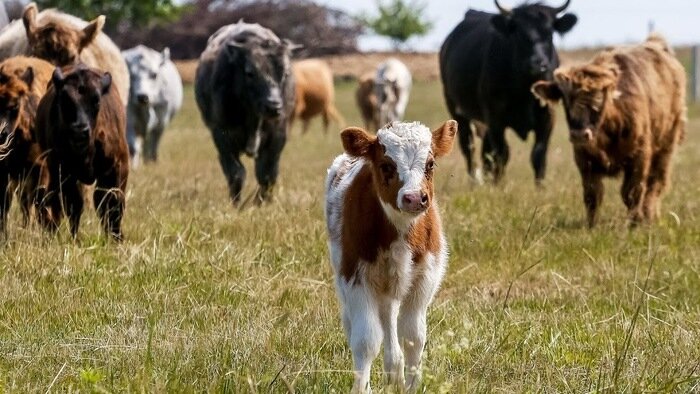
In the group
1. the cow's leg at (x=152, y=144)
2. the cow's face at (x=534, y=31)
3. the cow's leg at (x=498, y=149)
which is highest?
the cow's face at (x=534, y=31)

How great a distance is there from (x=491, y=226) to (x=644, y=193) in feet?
4.88

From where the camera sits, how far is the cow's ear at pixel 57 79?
26.8ft

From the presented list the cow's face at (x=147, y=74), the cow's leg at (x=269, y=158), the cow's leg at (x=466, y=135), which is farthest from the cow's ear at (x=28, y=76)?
the cow's face at (x=147, y=74)

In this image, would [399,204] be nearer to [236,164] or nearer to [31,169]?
[31,169]

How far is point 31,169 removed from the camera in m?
8.59

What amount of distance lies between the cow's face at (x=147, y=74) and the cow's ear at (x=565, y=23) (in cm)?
736

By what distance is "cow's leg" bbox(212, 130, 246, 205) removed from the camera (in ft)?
38.5

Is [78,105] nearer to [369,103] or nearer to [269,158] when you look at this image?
[269,158]

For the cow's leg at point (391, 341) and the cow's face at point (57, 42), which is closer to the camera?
the cow's leg at point (391, 341)

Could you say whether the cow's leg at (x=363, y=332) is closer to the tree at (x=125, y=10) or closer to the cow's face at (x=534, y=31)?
the cow's face at (x=534, y=31)

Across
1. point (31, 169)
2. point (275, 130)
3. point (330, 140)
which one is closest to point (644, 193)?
point (275, 130)

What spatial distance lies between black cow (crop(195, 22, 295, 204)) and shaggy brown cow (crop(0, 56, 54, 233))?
2.95 metres

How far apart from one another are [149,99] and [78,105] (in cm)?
1056

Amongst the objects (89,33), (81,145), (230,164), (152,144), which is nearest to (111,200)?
(81,145)
